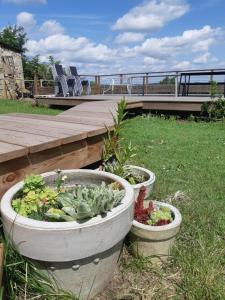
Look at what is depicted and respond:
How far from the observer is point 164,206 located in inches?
86.7

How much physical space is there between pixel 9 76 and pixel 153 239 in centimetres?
1816

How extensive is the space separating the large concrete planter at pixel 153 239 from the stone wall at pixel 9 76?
16.2 meters

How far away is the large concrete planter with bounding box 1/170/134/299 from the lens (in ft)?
4.50

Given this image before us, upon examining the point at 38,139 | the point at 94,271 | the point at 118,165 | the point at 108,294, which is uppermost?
the point at 38,139

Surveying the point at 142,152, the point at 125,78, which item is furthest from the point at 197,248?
the point at 125,78

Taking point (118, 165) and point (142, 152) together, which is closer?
point (118, 165)

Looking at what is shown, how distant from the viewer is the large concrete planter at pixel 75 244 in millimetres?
1373

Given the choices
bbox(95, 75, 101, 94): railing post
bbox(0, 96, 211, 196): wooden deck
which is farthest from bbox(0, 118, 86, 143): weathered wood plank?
bbox(95, 75, 101, 94): railing post

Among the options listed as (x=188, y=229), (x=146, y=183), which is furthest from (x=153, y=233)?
(x=146, y=183)

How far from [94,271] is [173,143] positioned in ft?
11.6

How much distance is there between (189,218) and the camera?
2371 mm

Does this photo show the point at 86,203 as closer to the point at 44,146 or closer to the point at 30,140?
the point at 44,146

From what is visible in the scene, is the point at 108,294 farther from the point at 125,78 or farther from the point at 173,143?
the point at 125,78

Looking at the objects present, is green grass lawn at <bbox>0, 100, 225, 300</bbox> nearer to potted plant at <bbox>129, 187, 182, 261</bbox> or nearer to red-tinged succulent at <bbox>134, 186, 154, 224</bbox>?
potted plant at <bbox>129, 187, 182, 261</bbox>
